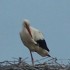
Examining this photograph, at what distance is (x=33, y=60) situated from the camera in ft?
47.8

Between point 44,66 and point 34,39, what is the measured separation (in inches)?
75.2

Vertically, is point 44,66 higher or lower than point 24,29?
lower

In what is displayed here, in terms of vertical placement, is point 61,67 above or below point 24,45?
below

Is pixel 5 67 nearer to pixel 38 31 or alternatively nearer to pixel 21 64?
pixel 21 64

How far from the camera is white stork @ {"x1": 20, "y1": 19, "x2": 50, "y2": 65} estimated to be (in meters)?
15.0

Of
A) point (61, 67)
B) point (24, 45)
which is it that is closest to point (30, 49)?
point (24, 45)

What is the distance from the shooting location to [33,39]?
1505 cm

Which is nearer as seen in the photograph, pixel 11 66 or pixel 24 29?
pixel 11 66

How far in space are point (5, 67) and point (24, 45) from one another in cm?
213

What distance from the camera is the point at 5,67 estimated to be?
13.1 meters

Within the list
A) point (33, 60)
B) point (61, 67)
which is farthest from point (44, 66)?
point (33, 60)

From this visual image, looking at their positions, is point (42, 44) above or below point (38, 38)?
below

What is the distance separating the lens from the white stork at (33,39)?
49.1 ft

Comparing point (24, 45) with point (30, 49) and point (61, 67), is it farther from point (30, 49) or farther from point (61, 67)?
point (61, 67)
